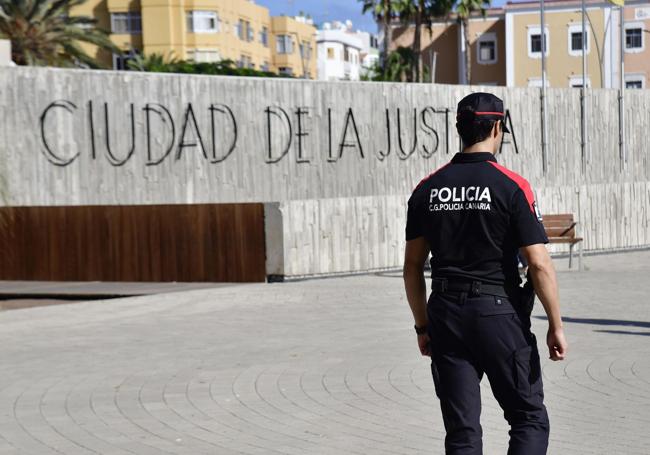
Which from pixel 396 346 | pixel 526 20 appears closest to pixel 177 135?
pixel 396 346

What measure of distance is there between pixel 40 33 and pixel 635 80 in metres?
40.8

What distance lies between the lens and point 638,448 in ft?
21.4

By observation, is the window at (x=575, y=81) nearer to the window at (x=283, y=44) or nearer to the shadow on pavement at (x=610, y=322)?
the window at (x=283, y=44)

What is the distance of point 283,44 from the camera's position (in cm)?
8806

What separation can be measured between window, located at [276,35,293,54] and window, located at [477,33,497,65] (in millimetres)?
20574

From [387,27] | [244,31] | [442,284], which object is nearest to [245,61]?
[244,31]

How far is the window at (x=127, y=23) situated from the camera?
70.4 meters

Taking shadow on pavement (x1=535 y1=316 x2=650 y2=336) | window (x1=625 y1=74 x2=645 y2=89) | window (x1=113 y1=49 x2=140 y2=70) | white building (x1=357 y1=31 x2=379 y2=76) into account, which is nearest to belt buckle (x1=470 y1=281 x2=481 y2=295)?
shadow on pavement (x1=535 y1=316 x2=650 y2=336)

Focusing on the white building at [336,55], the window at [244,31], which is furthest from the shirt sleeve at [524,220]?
the white building at [336,55]

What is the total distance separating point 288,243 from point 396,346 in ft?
24.6

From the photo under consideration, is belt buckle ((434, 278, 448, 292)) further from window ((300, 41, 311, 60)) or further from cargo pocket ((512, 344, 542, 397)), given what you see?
window ((300, 41, 311, 60))

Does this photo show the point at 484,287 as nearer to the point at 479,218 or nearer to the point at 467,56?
the point at 479,218

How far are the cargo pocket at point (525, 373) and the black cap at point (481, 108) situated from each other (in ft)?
3.16

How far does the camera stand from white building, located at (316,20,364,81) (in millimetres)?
118250
